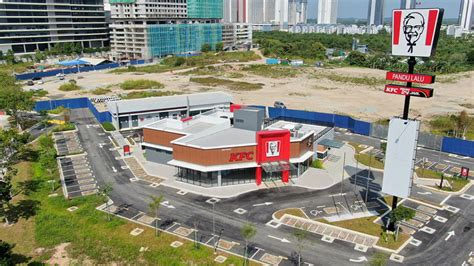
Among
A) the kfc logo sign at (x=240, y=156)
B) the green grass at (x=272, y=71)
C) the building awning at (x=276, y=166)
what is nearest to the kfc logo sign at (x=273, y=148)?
the building awning at (x=276, y=166)

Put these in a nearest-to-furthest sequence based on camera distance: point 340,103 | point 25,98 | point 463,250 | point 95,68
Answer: point 463,250
point 25,98
point 340,103
point 95,68

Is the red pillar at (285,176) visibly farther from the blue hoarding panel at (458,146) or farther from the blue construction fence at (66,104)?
A: the blue construction fence at (66,104)

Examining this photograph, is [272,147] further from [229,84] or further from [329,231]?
[229,84]

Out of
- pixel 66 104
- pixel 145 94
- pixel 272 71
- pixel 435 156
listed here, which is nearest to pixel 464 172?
pixel 435 156

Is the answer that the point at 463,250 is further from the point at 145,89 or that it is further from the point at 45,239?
the point at 145,89

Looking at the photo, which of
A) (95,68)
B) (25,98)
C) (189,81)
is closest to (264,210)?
(25,98)

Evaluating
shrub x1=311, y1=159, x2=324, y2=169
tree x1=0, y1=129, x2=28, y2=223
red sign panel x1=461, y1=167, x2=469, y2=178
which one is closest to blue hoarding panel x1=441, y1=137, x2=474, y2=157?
red sign panel x1=461, y1=167, x2=469, y2=178

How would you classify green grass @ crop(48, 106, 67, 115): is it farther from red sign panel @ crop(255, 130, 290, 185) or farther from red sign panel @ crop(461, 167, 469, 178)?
red sign panel @ crop(461, 167, 469, 178)
